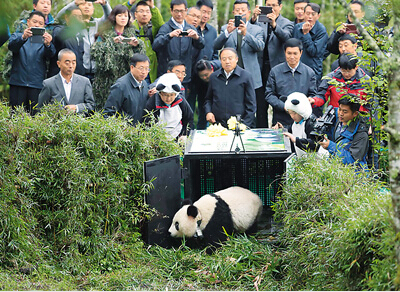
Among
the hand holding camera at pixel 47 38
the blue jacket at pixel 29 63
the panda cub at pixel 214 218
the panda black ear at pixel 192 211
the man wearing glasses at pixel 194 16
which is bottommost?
the panda cub at pixel 214 218

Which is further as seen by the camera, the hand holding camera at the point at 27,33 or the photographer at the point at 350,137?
the hand holding camera at the point at 27,33

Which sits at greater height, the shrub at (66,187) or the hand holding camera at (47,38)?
the hand holding camera at (47,38)

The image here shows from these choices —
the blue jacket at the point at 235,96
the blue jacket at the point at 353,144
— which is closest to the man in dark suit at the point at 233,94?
the blue jacket at the point at 235,96

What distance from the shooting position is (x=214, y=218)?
6.99 meters

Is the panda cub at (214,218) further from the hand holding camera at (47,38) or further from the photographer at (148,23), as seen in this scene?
the photographer at (148,23)

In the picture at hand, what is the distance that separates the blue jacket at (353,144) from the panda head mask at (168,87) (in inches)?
92.6

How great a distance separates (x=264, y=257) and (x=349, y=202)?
1.28 metres

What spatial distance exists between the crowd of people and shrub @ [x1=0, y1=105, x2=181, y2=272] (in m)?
1.13

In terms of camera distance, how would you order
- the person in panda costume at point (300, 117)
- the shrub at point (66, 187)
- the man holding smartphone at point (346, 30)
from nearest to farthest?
1. the shrub at point (66, 187)
2. the person in panda costume at point (300, 117)
3. the man holding smartphone at point (346, 30)

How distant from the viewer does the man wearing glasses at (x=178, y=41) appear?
10031mm

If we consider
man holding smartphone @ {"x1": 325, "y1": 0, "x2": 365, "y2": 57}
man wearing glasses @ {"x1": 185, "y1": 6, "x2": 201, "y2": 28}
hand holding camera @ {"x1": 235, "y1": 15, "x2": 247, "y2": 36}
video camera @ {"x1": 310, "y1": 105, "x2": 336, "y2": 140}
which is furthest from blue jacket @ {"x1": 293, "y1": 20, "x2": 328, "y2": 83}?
video camera @ {"x1": 310, "y1": 105, "x2": 336, "y2": 140}

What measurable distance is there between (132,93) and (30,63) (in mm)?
1821

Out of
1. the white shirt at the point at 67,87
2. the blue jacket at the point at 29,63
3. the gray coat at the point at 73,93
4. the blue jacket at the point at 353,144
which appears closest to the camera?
the blue jacket at the point at 353,144

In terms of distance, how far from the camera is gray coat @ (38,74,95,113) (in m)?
8.60
